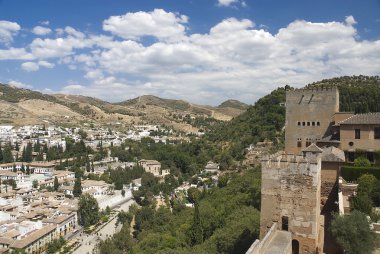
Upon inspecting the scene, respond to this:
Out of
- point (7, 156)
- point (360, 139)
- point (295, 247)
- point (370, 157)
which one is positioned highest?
point (360, 139)

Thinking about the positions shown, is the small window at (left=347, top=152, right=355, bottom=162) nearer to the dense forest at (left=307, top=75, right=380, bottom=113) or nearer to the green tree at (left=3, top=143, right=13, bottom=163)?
the dense forest at (left=307, top=75, right=380, bottom=113)

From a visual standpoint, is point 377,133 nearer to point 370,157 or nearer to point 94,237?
point 370,157

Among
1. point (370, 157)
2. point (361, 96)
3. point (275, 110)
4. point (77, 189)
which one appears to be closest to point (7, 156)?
point (77, 189)

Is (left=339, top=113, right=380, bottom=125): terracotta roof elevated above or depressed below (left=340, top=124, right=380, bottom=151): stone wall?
above

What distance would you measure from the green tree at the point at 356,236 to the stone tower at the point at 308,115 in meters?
9.64

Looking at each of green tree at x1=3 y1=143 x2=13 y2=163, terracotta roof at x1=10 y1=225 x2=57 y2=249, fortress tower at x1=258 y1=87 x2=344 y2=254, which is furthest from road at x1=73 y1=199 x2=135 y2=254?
green tree at x1=3 y1=143 x2=13 y2=163

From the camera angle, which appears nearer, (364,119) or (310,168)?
(310,168)

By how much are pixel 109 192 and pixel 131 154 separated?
88.0ft

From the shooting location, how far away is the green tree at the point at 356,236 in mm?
10508

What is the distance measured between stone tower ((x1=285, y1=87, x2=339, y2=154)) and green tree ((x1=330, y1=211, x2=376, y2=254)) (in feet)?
31.6

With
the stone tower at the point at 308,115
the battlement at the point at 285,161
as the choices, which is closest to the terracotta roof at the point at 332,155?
the stone tower at the point at 308,115

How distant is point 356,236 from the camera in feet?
34.7

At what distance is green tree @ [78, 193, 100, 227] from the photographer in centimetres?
4328

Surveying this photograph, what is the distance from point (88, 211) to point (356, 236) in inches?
1469
